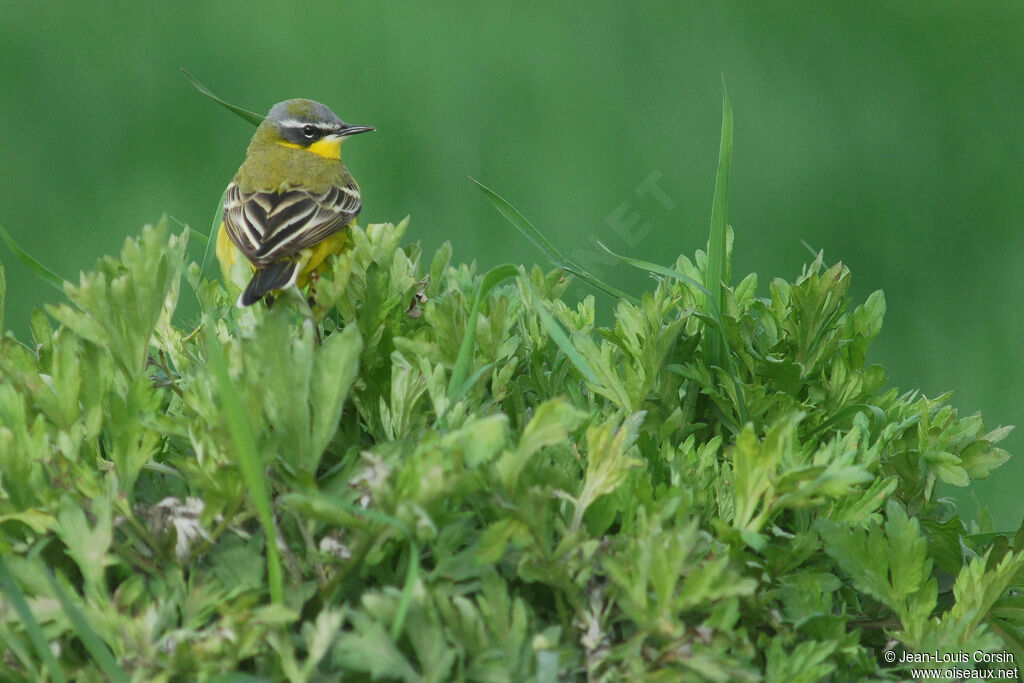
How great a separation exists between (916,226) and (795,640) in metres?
3.80

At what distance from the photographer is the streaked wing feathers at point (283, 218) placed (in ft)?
10.9

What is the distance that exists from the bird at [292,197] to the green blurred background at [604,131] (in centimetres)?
40

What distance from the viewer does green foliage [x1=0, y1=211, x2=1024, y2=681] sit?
1.03 metres

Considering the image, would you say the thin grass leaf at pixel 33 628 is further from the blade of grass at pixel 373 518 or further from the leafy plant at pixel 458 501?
the blade of grass at pixel 373 518

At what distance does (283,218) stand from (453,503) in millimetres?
2602

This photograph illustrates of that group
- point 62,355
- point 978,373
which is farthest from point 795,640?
point 978,373

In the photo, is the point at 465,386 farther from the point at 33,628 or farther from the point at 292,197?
the point at 292,197

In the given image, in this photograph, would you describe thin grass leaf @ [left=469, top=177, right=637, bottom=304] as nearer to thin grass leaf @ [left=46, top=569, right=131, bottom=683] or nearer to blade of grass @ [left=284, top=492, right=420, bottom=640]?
blade of grass @ [left=284, top=492, right=420, bottom=640]

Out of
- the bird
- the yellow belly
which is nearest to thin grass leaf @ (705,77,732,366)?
the bird

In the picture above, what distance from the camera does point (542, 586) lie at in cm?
119

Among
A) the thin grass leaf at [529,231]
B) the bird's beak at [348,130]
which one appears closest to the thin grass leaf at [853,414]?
the thin grass leaf at [529,231]

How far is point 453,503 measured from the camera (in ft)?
3.60

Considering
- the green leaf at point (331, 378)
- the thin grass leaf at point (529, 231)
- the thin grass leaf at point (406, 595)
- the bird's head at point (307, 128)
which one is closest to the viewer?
the thin grass leaf at point (406, 595)

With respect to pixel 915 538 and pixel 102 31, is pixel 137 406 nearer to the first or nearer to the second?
pixel 915 538
